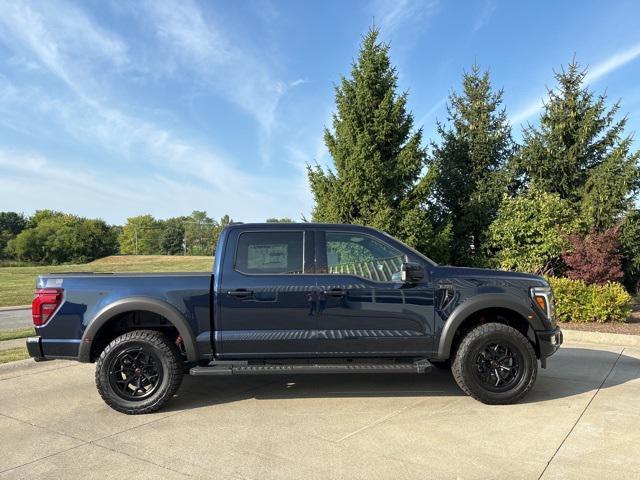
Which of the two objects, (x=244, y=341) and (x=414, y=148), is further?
(x=414, y=148)

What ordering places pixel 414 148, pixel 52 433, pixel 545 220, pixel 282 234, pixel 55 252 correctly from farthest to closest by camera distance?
pixel 55 252
pixel 414 148
pixel 545 220
pixel 282 234
pixel 52 433

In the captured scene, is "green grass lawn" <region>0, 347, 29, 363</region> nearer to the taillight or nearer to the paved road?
the taillight

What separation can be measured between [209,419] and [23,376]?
3.21 m

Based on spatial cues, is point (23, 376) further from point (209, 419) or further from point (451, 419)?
point (451, 419)

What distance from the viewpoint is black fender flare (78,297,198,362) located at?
449cm

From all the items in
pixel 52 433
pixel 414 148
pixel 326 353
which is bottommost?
pixel 52 433

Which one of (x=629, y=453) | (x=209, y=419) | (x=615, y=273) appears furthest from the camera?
(x=615, y=273)

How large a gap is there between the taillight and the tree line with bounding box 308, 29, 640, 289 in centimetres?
803

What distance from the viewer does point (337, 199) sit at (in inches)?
478

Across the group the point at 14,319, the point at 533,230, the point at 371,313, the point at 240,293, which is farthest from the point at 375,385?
the point at 14,319

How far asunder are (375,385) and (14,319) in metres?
11.0

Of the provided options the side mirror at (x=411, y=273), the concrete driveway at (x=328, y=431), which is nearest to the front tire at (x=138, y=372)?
the concrete driveway at (x=328, y=431)

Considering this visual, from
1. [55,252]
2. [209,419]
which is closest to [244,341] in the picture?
[209,419]

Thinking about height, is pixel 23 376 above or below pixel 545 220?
below
